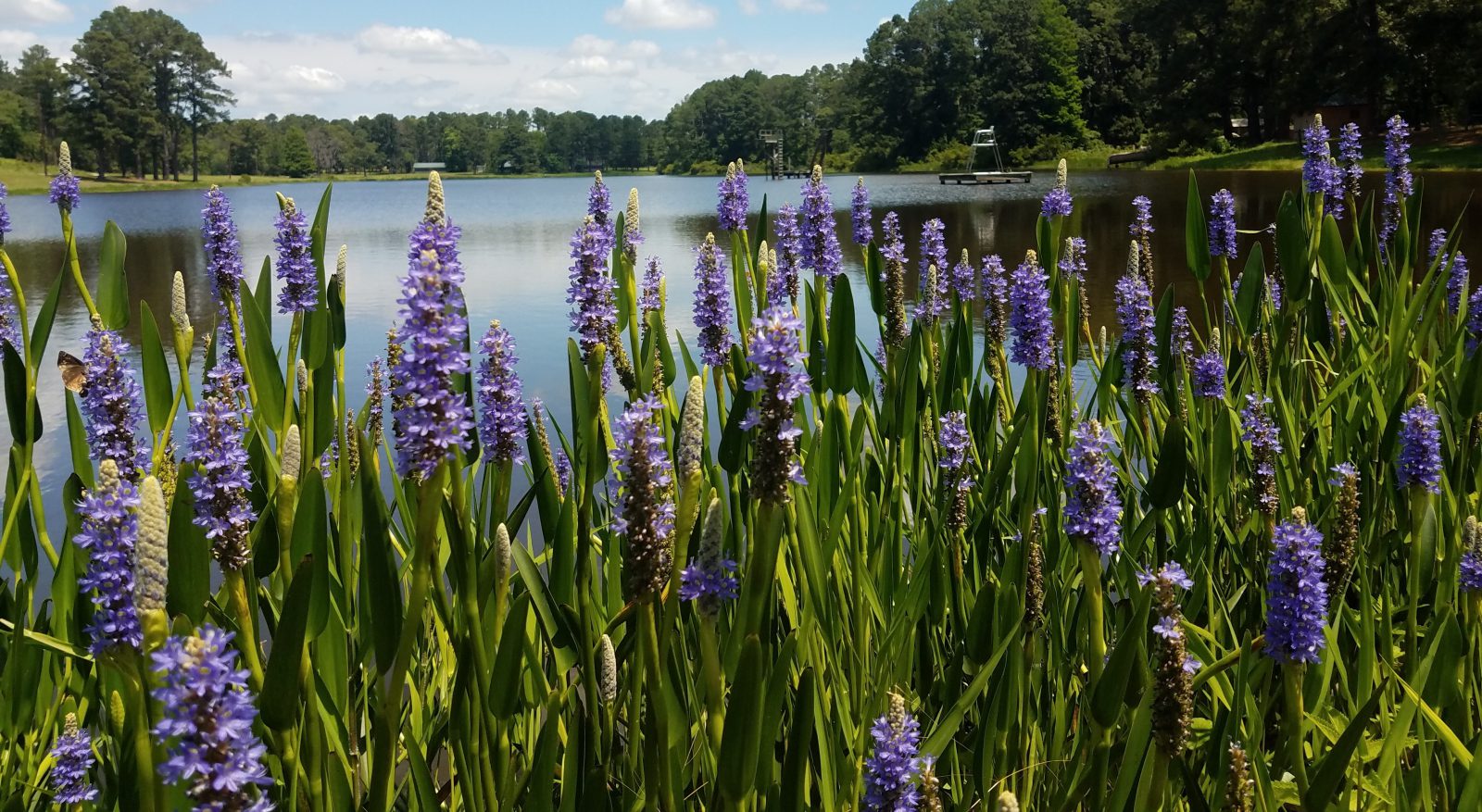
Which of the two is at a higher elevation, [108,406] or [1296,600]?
[108,406]

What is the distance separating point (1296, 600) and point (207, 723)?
5.12 ft

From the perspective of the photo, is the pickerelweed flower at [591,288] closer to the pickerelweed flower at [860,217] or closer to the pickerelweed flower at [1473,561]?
the pickerelweed flower at [860,217]

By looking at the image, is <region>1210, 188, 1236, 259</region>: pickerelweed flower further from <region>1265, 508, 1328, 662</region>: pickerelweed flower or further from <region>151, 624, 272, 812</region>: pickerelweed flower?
<region>151, 624, 272, 812</region>: pickerelweed flower

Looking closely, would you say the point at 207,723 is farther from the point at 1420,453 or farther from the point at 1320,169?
the point at 1320,169

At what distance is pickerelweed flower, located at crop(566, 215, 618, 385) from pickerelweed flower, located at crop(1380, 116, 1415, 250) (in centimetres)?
341

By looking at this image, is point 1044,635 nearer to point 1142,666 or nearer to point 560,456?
point 1142,666

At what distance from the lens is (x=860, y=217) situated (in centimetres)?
386

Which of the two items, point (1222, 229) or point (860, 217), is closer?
point (860, 217)

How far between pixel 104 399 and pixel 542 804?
4.18ft

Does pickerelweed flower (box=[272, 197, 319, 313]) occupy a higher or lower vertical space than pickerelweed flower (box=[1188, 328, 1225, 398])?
higher

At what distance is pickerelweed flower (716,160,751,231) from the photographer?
3082 mm

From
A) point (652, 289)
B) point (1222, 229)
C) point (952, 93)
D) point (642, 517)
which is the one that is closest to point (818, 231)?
point (652, 289)

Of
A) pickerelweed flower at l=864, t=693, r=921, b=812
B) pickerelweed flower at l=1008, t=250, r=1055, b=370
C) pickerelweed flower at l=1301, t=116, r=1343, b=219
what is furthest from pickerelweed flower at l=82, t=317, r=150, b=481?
pickerelweed flower at l=1301, t=116, r=1343, b=219

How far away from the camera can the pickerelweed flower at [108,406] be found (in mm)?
2061
